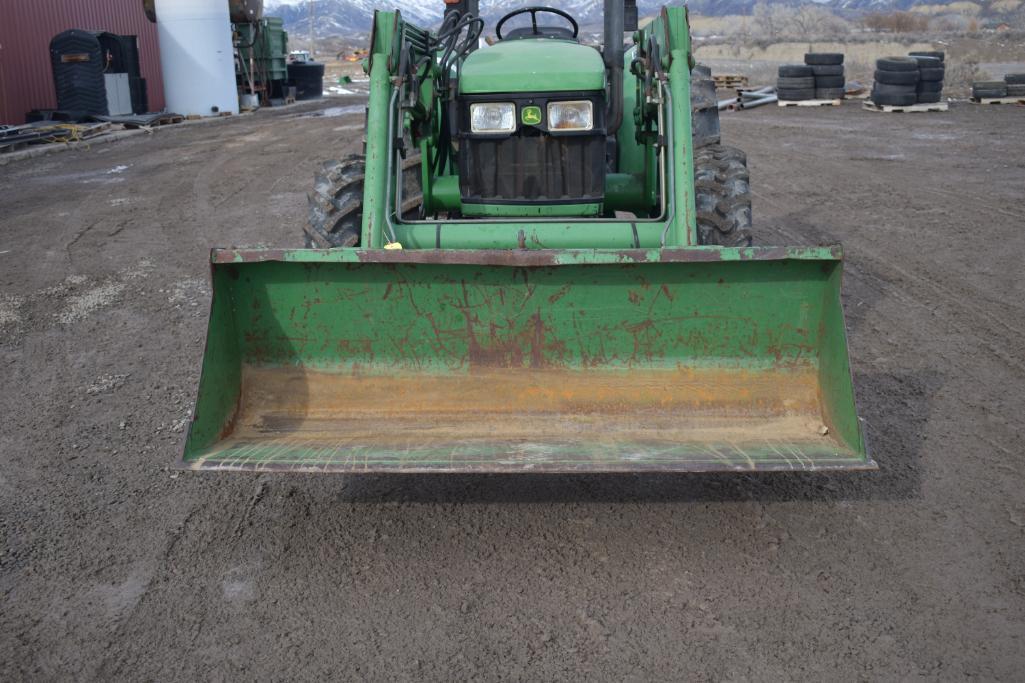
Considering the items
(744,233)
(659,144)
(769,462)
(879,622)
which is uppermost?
(659,144)

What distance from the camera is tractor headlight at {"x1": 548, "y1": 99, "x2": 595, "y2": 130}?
17.6 ft

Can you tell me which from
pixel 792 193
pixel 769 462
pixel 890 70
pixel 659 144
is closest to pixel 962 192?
pixel 792 193

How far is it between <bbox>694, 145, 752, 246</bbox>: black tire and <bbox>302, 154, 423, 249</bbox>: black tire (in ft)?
5.53

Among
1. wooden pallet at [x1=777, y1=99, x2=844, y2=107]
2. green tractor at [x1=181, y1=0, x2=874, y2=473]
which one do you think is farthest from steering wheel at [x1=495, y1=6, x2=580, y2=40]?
wooden pallet at [x1=777, y1=99, x2=844, y2=107]

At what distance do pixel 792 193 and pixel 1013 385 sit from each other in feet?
20.0

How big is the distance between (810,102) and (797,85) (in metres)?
0.48

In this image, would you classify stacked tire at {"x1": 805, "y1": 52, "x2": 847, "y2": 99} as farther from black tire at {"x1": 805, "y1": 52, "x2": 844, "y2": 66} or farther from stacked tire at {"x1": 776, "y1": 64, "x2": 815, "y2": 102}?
stacked tire at {"x1": 776, "y1": 64, "x2": 815, "y2": 102}

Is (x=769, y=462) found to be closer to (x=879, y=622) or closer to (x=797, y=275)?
(x=879, y=622)

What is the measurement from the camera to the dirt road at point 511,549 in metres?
3.05

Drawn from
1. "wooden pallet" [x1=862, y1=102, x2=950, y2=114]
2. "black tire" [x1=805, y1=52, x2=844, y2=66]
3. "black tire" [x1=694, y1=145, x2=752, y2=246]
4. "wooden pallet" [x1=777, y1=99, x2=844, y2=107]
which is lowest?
"black tire" [x1=694, y1=145, x2=752, y2=246]

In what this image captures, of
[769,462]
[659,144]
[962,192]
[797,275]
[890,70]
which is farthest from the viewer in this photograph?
[890,70]

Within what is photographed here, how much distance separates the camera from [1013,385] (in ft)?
16.8

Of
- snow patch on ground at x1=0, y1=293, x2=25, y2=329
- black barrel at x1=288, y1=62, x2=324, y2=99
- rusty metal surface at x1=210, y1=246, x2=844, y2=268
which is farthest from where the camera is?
black barrel at x1=288, y1=62, x2=324, y2=99

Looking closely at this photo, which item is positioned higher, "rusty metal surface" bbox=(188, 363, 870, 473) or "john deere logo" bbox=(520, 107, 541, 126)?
"john deere logo" bbox=(520, 107, 541, 126)
